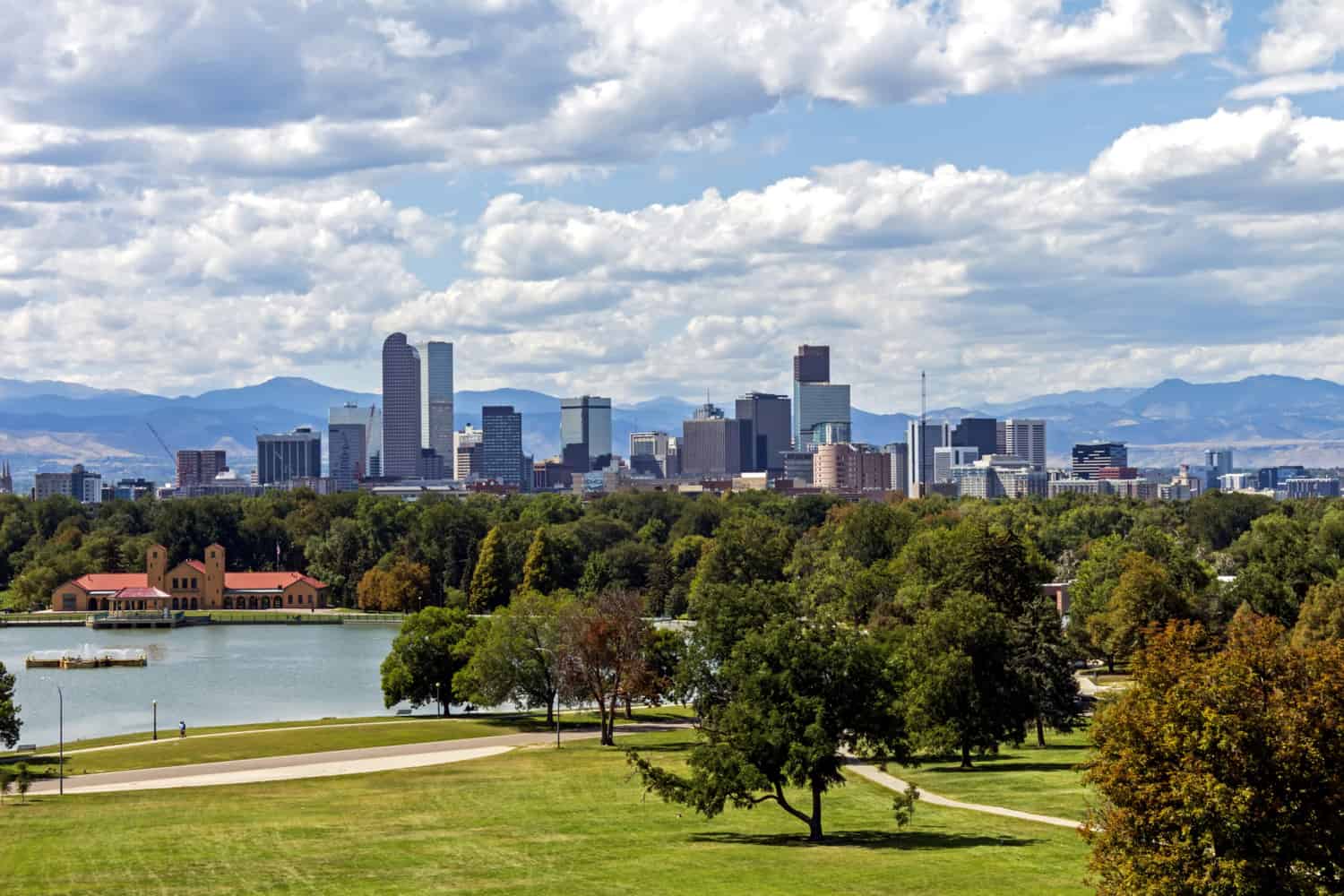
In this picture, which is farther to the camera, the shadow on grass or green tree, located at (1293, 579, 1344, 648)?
green tree, located at (1293, 579, 1344, 648)

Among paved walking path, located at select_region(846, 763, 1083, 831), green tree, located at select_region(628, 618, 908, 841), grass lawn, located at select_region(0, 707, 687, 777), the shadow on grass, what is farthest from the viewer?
grass lawn, located at select_region(0, 707, 687, 777)

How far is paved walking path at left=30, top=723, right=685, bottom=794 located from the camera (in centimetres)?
5284

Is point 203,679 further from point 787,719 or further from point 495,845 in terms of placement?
point 787,719

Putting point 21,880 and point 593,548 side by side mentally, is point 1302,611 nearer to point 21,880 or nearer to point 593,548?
point 21,880

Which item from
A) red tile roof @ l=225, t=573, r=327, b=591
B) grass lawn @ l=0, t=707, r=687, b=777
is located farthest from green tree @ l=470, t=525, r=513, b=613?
grass lawn @ l=0, t=707, r=687, b=777

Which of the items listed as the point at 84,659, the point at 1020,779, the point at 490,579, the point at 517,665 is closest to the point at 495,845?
the point at 1020,779

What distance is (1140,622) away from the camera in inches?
3260

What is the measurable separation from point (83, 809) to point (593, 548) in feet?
383

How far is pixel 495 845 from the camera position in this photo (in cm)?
3994

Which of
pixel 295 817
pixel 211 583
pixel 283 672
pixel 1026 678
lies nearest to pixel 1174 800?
pixel 295 817

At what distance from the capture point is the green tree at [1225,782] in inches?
1063

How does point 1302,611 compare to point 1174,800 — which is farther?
point 1302,611

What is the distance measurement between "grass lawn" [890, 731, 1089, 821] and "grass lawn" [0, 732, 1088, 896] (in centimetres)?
215

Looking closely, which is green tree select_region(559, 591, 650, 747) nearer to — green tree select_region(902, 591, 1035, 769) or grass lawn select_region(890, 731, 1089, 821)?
green tree select_region(902, 591, 1035, 769)
